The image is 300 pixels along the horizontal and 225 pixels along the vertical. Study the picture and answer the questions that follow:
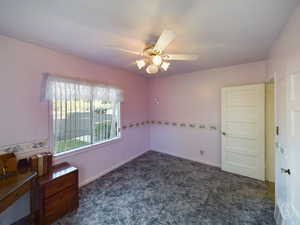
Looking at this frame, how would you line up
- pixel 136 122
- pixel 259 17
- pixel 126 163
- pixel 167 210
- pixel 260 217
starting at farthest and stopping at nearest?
pixel 136 122, pixel 126 163, pixel 167 210, pixel 260 217, pixel 259 17

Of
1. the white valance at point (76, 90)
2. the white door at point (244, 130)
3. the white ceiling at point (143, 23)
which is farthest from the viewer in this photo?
the white door at point (244, 130)

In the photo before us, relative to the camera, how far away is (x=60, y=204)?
1775 mm

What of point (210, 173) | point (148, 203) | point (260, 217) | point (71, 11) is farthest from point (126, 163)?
point (71, 11)

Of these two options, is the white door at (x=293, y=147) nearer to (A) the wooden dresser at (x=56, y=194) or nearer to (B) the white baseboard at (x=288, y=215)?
(B) the white baseboard at (x=288, y=215)

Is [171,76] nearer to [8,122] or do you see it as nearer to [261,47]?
[261,47]

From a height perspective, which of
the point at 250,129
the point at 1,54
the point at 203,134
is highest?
the point at 1,54

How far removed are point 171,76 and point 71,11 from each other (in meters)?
3.01

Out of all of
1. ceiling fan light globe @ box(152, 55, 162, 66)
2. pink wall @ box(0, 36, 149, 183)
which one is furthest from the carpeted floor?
ceiling fan light globe @ box(152, 55, 162, 66)

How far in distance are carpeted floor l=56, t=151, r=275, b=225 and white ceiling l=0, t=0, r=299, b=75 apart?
2357mm

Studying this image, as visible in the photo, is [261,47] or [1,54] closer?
[1,54]

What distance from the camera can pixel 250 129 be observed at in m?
2.78

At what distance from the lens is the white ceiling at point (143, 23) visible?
1.19m

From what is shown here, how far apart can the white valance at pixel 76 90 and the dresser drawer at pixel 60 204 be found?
53.7 inches

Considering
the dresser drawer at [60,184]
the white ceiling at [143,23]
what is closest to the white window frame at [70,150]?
the dresser drawer at [60,184]
